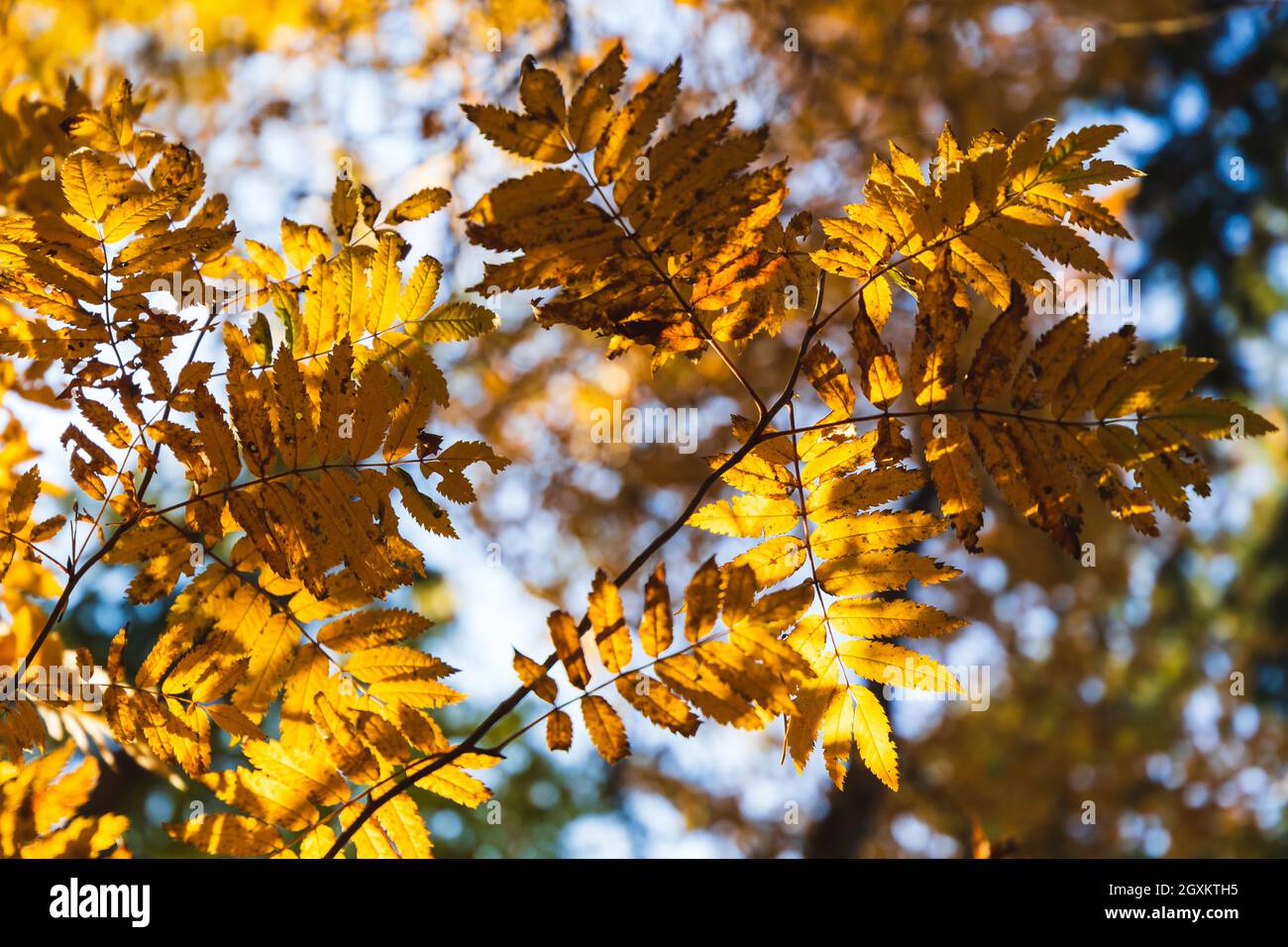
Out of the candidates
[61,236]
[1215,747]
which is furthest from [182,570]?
[1215,747]

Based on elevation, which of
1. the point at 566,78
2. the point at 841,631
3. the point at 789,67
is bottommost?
the point at 841,631

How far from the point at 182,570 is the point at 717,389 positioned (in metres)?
3.57

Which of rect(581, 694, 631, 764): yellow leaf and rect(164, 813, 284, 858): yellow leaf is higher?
rect(581, 694, 631, 764): yellow leaf

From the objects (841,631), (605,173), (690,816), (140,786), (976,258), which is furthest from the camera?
(140,786)

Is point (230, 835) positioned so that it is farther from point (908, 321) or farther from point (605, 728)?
point (908, 321)

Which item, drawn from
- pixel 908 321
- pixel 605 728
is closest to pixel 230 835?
pixel 605 728

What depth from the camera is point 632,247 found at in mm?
1025

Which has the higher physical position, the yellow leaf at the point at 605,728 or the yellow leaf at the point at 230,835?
the yellow leaf at the point at 605,728

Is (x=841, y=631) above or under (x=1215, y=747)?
above

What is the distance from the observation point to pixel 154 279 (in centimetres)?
119

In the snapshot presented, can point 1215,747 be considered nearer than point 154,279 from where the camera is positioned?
No

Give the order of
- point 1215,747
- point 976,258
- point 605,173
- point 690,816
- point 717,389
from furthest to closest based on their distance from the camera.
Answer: point 1215,747, point 690,816, point 717,389, point 976,258, point 605,173

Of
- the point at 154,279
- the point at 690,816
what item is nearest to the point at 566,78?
the point at 154,279
